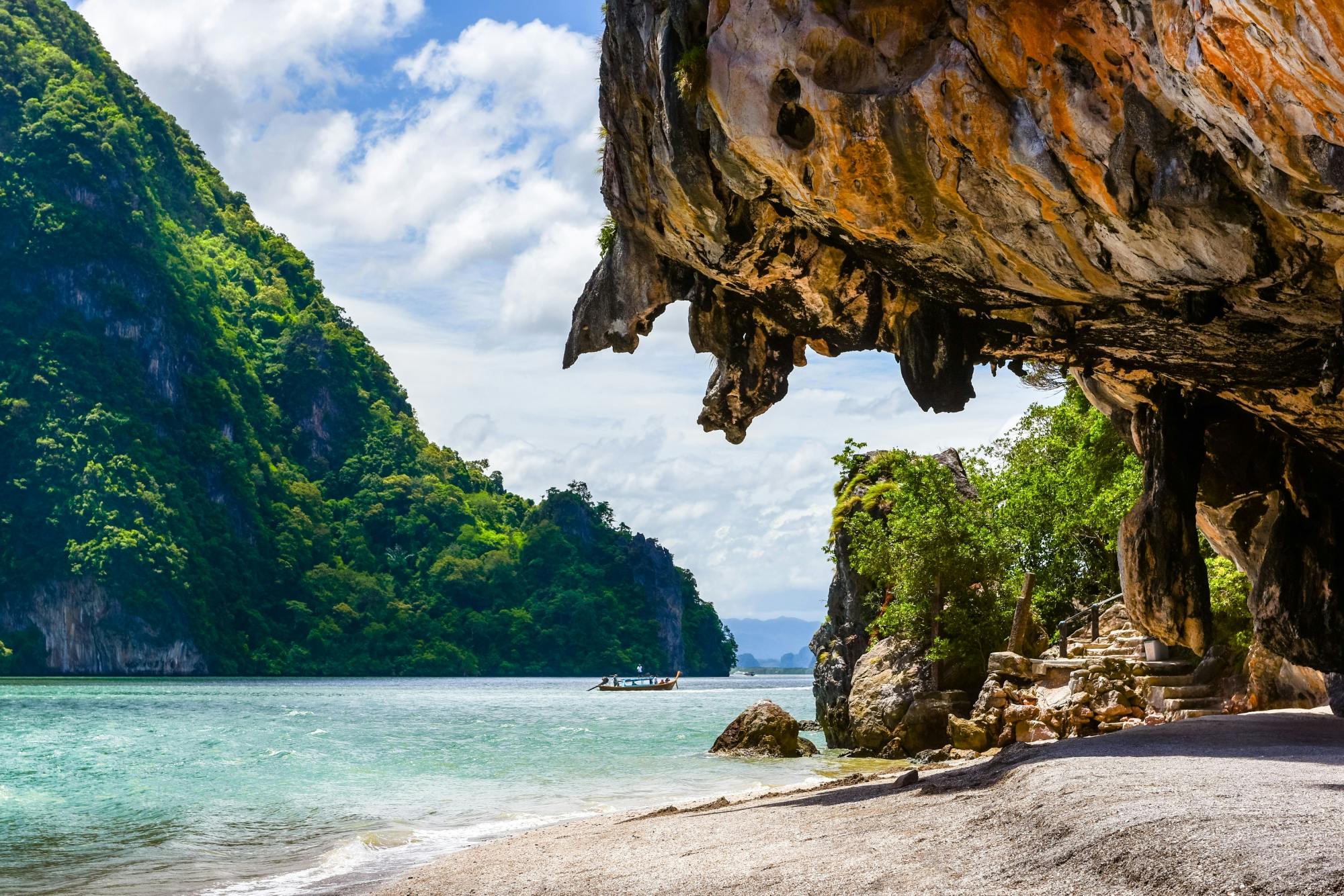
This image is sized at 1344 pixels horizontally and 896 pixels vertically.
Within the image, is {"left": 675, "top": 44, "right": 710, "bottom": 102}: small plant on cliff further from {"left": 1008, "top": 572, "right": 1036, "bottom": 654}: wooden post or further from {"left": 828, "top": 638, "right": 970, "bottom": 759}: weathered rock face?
{"left": 828, "top": 638, "right": 970, "bottom": 759}: weathered rock face

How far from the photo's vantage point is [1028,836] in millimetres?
6660

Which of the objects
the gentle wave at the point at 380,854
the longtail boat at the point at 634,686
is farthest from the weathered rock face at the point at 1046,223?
the longtail boat at the point at 634,686

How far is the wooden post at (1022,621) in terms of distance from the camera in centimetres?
2264

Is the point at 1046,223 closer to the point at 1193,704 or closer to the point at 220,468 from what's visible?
the point at 1193,704

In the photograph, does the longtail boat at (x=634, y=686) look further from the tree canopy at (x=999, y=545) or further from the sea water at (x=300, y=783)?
the tree canopy at (x=999, y=545)

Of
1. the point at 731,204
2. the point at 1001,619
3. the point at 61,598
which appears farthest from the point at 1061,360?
the point at 61,598

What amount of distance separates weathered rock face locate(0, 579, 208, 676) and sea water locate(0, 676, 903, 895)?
139 feet

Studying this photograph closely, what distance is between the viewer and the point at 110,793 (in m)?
20.2

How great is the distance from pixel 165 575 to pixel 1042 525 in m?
81.5

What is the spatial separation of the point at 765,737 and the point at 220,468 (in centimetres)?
9244

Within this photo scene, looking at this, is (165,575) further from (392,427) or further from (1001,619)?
(1001,619)

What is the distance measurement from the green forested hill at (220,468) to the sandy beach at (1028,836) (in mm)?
88204

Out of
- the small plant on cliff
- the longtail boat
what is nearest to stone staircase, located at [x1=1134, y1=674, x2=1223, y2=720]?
the small plant on cliff

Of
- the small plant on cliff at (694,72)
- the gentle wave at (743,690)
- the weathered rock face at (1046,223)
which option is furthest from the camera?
the gentle wave at (743,690)
